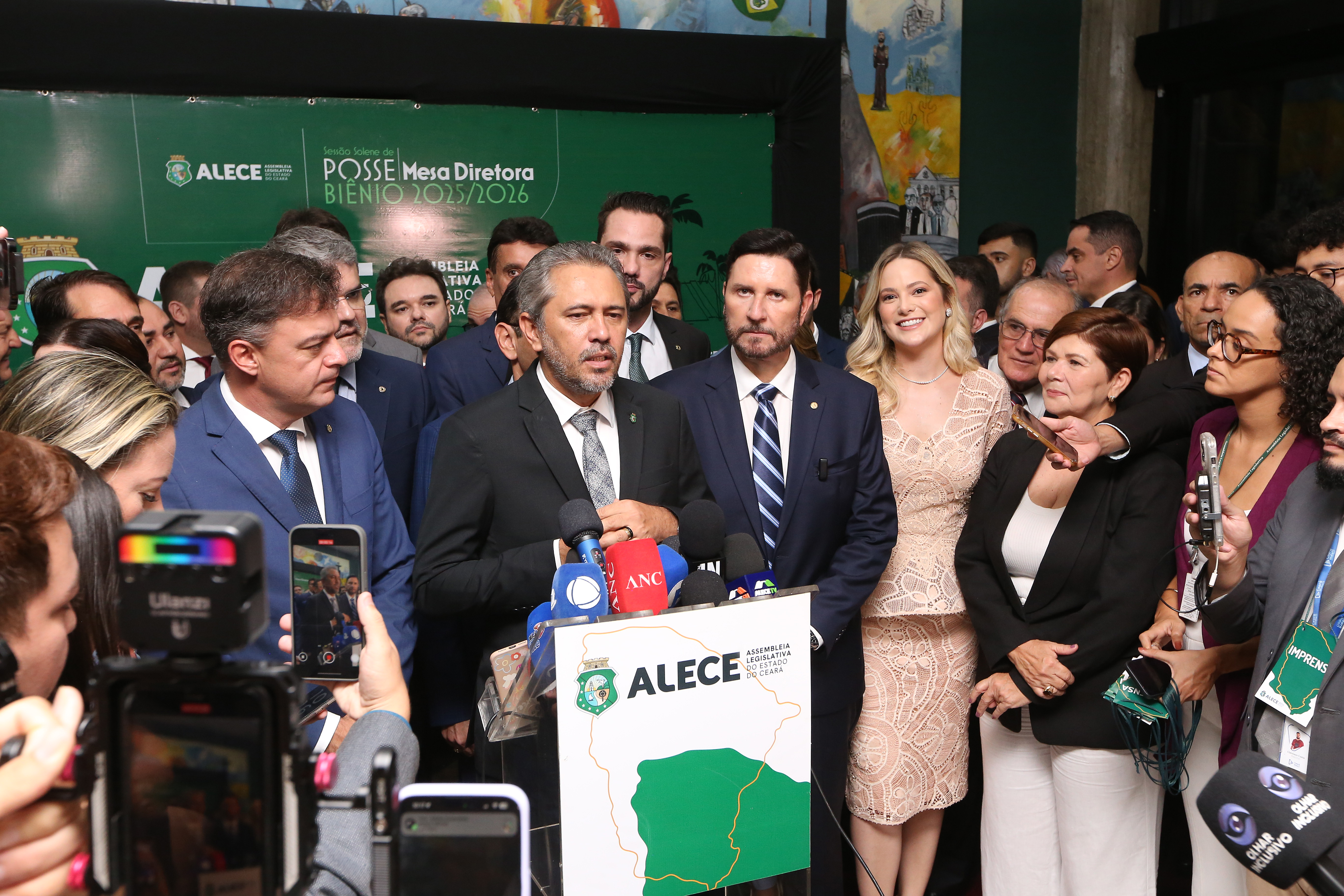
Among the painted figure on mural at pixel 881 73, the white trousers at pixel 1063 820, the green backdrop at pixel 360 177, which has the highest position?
the painted figure on mural at pixel 881 73

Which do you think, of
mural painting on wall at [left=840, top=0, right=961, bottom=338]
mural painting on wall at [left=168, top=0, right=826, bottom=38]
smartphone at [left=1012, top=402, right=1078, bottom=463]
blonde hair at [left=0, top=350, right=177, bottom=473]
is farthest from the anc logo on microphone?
mural painting on wall at [left=840, top=0, right=961, bottom=338]

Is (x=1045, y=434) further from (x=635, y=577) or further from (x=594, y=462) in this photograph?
(x=635, y=577)

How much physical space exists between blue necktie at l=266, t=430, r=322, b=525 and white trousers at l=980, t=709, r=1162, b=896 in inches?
75.1

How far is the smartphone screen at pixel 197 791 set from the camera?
96 cm

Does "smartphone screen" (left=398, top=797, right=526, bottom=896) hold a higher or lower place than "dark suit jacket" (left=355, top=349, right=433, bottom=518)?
lower

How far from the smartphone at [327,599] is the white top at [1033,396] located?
7.65 feet

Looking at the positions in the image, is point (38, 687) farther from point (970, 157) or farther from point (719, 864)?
point (970, 157)

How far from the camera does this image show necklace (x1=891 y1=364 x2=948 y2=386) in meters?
2.97

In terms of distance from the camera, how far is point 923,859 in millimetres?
2980

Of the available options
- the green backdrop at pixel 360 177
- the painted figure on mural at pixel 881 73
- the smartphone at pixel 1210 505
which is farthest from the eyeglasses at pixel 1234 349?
the painted figure on mural at pixel 881 73

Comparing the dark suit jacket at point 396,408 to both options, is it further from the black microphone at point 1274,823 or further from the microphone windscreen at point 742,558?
the black microphone at point 1274,823

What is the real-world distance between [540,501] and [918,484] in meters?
1.17

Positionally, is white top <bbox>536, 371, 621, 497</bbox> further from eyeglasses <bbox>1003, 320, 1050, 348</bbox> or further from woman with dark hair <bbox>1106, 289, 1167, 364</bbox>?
woman with dark hair <bbox>1106, 289, 1167, 364</bbox>

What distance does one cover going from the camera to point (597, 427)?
2.41 metres
